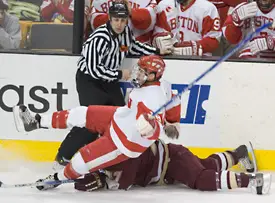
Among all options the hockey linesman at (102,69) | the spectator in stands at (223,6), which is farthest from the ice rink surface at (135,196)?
the spectator in stands at (223,6)

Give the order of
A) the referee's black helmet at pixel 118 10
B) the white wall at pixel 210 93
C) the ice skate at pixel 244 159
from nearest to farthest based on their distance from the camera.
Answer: the referee's black helmet at pixel 118 10 < the ice skate at pixel 244 159 < the white wall at pixel 210 93

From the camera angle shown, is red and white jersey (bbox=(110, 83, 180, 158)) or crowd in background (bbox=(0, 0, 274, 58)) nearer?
red and white jersey (bbox=(110, 83, 180, 158))

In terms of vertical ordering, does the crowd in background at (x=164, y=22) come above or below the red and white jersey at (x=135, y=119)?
above

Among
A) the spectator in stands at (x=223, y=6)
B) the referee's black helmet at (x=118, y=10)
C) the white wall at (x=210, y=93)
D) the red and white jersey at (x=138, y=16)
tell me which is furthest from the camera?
the spectator in stands at (x=223, y=6)

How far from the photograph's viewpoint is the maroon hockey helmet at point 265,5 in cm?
416

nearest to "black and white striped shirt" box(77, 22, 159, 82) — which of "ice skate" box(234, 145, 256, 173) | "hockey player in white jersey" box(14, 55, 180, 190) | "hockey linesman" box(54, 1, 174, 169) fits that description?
"hockey linesman" box(54, 1, 174, 169)

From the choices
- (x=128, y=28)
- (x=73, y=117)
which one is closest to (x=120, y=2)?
(x=128, y=28)

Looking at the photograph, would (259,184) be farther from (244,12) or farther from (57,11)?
(57,11)

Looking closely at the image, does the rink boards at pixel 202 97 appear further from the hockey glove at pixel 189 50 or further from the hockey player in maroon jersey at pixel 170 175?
the hockey player in maroon jersey at pixel 170 175

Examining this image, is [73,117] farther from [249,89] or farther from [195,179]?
[249,89]

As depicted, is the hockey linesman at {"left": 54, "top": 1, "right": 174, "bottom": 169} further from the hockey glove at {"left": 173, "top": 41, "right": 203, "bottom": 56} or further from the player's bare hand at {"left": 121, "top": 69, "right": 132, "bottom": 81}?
the hockey glove at {"left": 173, "top": 41, "right": 203, "bottom": 56}

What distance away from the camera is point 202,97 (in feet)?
13.2

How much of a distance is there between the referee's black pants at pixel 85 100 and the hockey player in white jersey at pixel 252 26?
0.78 m

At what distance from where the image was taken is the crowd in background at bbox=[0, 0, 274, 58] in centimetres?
403
